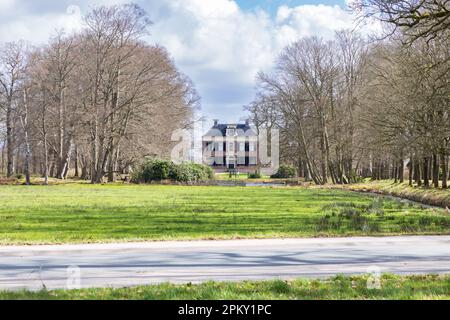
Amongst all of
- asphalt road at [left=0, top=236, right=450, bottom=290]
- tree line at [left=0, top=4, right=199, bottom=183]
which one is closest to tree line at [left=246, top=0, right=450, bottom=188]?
tree line at [left=0, top=4, right=199, bottom=183]

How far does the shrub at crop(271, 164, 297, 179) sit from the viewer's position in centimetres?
7606

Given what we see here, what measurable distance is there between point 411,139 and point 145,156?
30408mm

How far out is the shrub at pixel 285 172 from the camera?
76.1m

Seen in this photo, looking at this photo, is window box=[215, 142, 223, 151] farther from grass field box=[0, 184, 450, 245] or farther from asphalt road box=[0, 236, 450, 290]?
asphalt road box=[0, 236, 450, 290]

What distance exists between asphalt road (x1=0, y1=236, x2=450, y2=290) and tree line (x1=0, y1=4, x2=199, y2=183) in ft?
137

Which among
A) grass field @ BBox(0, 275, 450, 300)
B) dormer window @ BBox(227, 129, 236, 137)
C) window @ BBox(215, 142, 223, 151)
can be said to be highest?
dormer window @ BBox(227, 129, 236, 137)

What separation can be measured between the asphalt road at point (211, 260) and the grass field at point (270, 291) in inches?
36.5

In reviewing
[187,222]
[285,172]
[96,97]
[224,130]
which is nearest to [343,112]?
[285,172]

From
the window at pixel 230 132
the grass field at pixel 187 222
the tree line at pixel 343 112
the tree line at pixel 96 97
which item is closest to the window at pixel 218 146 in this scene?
the window at pixel 230 132

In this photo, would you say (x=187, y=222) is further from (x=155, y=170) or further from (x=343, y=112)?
(x=343, y=112)

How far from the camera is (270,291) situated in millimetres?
7555

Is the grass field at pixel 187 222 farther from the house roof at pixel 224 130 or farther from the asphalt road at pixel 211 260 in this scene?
the house roof at pixel 224 130
